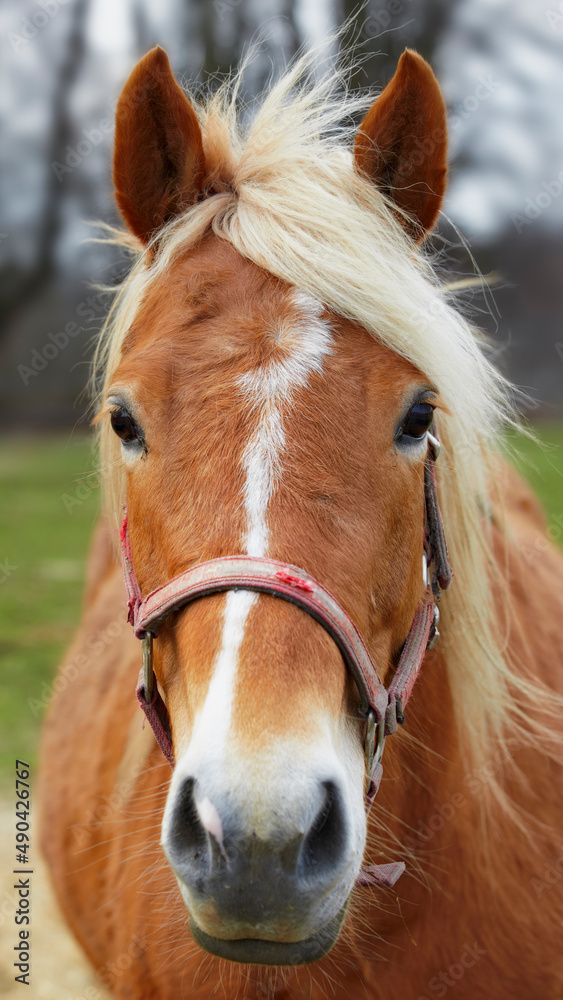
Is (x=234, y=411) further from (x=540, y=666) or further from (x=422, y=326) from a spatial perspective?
(x=540, y=666)

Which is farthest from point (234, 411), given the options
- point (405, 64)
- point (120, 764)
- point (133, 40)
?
point (133, 40)

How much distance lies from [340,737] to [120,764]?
1.39 metres

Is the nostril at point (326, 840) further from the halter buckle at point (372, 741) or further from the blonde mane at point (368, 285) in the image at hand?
the blonde mane at point (368, 285)

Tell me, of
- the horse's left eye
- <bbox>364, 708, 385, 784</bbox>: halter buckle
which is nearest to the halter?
<bbox>364, 708, 385, 784</bbox>: halter buckle

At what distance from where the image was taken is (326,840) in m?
1.21

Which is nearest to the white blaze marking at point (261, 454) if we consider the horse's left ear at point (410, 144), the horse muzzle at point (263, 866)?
the horse muzzle at point (263, 866)

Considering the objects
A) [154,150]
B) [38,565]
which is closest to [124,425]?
[154,150]

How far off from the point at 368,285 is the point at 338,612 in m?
0.76

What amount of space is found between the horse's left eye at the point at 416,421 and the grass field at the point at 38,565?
0.30 meters

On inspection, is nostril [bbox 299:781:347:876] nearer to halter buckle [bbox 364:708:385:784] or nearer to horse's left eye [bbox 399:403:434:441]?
halter buckle [bbox 364:708:385:784]

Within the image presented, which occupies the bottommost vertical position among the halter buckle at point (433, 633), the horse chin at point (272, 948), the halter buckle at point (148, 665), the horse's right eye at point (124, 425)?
the horse chin at point (272, 948)

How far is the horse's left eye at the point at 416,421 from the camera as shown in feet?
5.24

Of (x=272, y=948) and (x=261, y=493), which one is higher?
(x=261, y=493)

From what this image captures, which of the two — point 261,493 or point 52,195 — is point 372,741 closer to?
point 261,493
